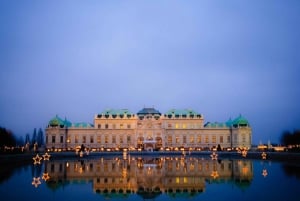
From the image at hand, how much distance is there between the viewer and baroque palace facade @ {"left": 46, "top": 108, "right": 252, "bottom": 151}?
114250 millimetres

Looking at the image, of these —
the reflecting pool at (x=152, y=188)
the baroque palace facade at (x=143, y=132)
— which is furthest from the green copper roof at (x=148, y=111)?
the reflecting pool at (x=152, y=188)

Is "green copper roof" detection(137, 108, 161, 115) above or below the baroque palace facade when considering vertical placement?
above

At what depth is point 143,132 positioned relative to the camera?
114000 millimetres

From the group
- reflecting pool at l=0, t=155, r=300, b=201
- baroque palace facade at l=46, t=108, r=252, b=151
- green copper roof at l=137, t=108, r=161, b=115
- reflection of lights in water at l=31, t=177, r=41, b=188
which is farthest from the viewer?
green copper roof at l=137, t=108, r=161, b=115

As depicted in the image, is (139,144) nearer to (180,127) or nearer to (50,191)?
(180,127)

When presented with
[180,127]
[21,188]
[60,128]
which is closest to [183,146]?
[180,127]

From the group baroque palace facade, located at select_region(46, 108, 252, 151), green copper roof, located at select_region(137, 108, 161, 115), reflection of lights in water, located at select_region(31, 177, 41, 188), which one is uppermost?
green copper roof, located at select_region(137, 108, 161, 115)

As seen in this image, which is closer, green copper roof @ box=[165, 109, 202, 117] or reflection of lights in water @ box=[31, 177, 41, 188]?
reflection of lights in water @ box=[31, 177, 41, 188]

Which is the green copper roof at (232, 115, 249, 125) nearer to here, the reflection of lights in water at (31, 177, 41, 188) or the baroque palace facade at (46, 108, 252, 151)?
the baroque palace facade at (46, 108, 252, 151)

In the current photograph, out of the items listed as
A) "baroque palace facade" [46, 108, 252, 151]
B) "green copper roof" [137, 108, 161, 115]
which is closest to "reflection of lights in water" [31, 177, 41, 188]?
"baroque palace facade" [46, 108, 252, 151]

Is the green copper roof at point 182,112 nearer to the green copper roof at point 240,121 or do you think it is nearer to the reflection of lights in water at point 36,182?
the green copper roof at point 240,121

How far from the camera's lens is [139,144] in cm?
11494

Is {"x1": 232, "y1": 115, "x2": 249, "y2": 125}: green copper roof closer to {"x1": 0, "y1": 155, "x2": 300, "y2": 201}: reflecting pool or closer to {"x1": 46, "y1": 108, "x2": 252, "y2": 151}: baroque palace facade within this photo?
{"x1": 46, "y1": 108, "x2": 252, "y2": 151}: baroque palace facade

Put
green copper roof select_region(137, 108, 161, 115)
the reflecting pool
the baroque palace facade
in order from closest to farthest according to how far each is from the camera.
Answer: the reflecting pool
the baroque palace facade
green copper roof select_region(137, 108, 161, 115)
